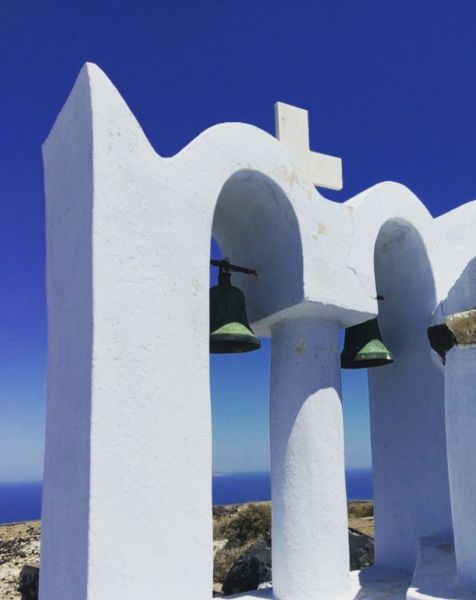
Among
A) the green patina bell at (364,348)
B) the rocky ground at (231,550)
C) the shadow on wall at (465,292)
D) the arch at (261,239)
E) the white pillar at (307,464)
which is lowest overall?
the rocky ground at (231,550)

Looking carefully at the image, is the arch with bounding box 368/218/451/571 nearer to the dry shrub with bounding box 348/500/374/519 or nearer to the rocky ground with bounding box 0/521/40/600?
the rocky ground with bounding box 0/521/40/600

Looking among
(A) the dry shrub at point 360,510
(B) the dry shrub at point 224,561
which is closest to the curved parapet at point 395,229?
(B) the dry shrub at point 224,561

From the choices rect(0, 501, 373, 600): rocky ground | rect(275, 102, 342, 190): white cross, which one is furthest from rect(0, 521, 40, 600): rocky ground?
rect(275, 102, 342, 190): white cross

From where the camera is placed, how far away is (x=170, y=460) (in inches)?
155

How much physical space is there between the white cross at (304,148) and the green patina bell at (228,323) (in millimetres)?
1398

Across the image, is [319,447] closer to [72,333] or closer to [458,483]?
[458,483]

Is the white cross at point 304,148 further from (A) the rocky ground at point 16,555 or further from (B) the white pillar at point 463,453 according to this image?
(A) the rocky ground at point 16,555

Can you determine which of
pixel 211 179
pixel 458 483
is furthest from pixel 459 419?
pixel 211 179

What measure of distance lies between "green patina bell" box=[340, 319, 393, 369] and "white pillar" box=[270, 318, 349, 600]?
0.56m

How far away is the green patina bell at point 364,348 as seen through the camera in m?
5.89

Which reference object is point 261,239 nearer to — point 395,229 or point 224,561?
point 395,229

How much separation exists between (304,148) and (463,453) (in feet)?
9.98

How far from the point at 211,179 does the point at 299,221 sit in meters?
0.91

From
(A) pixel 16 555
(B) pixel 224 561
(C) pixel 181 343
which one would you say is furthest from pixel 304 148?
(A) pixel 16 555
